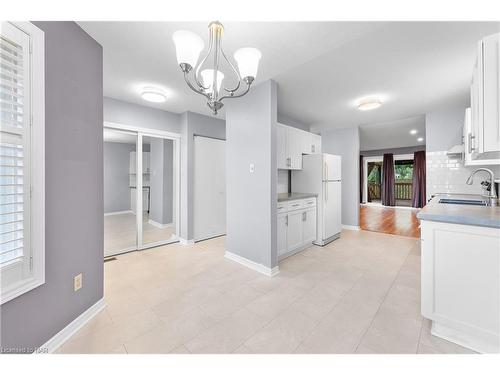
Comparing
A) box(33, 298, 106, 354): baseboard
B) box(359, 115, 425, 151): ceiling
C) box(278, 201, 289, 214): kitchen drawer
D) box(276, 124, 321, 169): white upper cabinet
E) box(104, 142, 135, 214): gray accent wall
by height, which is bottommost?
box(33, 298, 106, 354): baseboard

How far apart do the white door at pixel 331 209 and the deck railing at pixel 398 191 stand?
636cm

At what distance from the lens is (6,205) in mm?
1179

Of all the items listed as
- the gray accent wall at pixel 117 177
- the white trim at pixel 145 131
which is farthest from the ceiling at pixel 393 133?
the gray accent wall at pixel 117 177

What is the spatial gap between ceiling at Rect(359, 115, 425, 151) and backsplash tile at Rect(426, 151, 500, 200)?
3.17ft

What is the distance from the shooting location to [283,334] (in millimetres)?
1485

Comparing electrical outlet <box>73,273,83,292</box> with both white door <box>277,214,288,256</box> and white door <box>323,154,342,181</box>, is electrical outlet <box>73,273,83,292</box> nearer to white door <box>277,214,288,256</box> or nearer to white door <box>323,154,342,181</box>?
white door <box>277,214,288,256</box>

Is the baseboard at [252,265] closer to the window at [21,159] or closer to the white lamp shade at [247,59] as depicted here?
the window at [21,159]

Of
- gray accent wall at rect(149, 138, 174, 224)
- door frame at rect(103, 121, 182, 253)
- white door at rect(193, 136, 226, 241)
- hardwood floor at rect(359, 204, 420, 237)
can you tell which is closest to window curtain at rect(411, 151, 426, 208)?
hardwood floor at rect(359, 204, 420, 237)

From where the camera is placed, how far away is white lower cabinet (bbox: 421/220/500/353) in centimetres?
126

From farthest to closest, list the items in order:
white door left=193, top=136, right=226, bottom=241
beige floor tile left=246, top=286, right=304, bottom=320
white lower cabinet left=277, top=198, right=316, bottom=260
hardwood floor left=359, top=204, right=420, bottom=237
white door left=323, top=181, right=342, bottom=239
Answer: hardwood floor left=359, top=204, right=420, bottom=237
white door left=193, top=136, right=226, bottom=241
white door left=323, top=181, right=342, bottom=239
white lower cabinet left=277, top=198, right=316, bottom=260
beige floor tile left=246, top=286, right=304, bottom=320

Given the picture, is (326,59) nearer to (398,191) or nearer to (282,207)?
(282,207)

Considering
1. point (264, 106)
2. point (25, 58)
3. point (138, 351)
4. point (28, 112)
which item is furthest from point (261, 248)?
point (25, 58)

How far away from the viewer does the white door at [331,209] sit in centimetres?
354

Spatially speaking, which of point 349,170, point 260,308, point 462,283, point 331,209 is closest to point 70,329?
point 260,308
